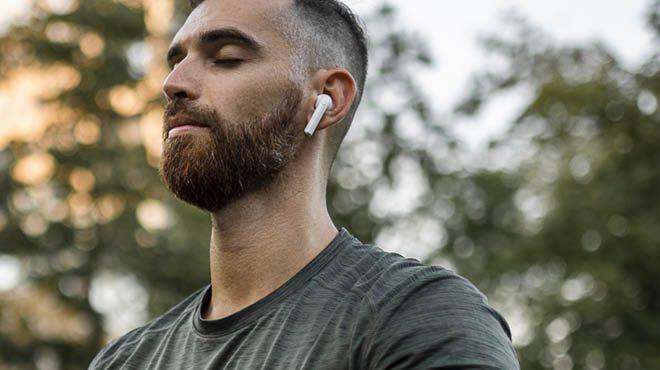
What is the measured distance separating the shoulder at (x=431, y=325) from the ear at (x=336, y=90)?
68 centimetres

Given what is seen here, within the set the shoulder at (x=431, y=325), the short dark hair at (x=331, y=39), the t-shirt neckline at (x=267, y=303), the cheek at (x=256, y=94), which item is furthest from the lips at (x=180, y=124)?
the shoulder at (x=431, y=325)

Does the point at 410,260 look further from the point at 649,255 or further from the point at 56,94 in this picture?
the point at 56,94

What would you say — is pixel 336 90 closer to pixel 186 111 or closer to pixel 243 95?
pixel 243 95

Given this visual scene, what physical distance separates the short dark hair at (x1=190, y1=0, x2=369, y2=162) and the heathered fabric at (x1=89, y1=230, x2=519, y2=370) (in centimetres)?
57

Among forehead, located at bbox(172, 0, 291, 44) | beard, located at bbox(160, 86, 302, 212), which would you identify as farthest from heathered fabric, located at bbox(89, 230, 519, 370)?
forehead, located at bbox(172, 0, 291, 44)

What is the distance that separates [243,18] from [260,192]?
58cm

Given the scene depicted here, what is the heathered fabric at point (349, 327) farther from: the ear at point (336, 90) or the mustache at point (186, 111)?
the mustache at point (186, 111)

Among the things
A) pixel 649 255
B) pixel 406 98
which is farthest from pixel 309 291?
pixel 406 98

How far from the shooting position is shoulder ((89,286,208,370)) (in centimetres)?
280

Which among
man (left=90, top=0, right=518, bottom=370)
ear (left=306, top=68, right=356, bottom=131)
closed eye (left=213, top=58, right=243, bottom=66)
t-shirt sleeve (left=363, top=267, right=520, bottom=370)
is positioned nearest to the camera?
t-shirt sleeve (left=363, top=267, right=520, bottom=370)

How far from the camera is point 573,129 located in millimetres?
17844

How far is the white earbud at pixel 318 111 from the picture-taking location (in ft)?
8.77

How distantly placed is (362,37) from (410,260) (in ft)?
3.51

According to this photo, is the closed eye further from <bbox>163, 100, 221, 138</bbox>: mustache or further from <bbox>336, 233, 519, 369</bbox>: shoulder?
<bbox>336, 233, 519, 369</bbox>: shoulder
